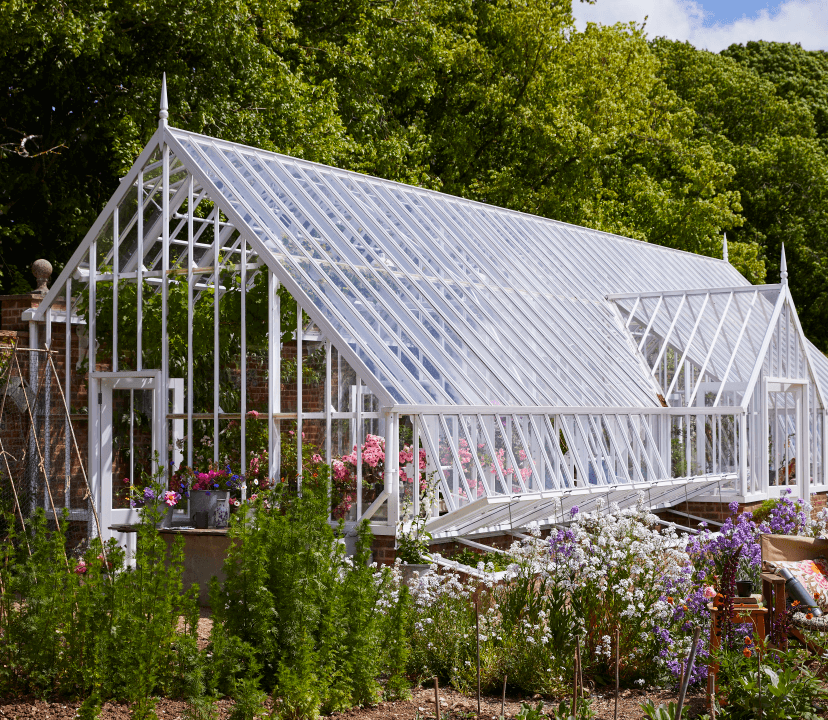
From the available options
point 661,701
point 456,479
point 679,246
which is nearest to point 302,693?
point 661,701

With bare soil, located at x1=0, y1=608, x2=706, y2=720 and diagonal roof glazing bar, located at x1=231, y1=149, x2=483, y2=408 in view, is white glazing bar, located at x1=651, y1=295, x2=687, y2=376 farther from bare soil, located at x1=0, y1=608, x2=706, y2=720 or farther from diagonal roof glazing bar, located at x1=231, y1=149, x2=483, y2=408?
bare soil, located at x1=0, y1=608, x2=706, y2=720

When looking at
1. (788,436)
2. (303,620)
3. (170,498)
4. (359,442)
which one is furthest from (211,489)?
(788,436)

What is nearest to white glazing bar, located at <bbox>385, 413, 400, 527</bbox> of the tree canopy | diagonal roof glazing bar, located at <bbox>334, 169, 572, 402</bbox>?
diagonal roof glazing bar, located at <bbox>334, 169, 572, 402</bbox>

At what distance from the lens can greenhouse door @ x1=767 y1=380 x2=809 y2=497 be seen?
1342 cm

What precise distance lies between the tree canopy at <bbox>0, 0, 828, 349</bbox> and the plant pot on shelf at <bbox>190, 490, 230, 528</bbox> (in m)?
7.98

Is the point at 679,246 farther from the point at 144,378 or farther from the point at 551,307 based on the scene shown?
the point at 144,378

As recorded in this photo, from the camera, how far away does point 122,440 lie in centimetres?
1029

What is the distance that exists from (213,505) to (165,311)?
6.80 feet

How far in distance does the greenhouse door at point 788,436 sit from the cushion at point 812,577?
5.47 metres

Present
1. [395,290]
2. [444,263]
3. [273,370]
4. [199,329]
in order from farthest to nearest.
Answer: [444,263] < [395,290] < [199,329] < [273,370]

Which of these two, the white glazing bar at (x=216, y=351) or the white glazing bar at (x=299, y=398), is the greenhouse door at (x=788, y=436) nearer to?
the white glazing bar at (x=299, y=398)

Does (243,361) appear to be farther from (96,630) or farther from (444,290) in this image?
(96,630)

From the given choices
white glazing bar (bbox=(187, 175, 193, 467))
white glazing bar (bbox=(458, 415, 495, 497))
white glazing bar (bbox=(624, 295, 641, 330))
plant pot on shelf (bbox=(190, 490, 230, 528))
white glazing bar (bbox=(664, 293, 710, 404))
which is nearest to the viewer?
white glazing bar (bbox=(458, 415, 495, 497))

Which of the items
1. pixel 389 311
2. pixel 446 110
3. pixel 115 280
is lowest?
pixel 389 311
